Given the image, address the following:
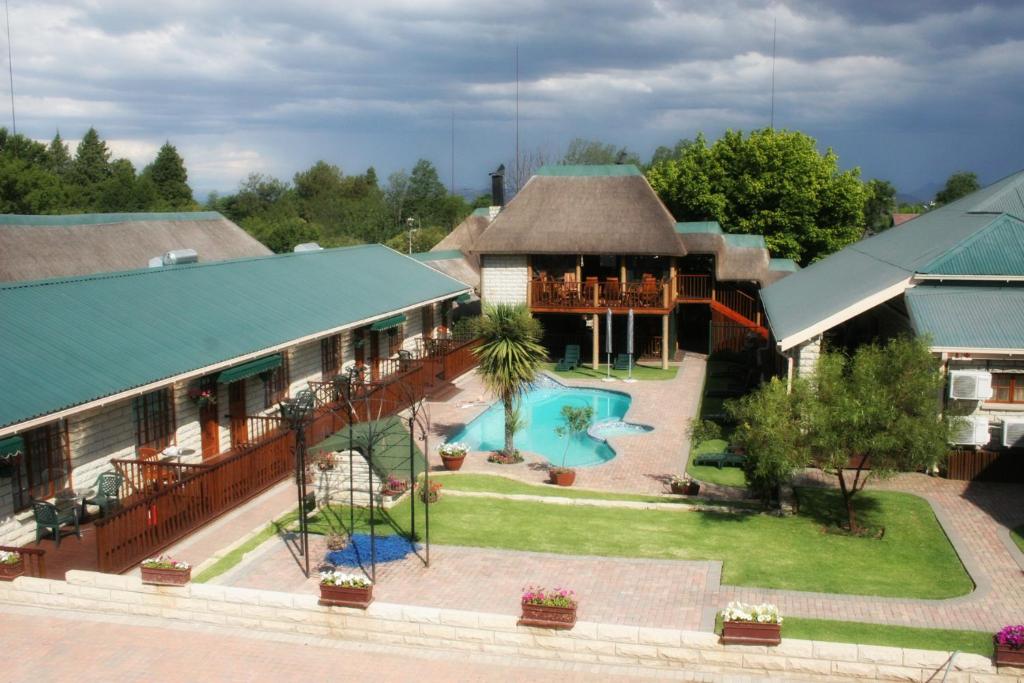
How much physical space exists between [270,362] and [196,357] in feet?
7.58

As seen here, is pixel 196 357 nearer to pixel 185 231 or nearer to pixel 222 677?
pixel 222 677

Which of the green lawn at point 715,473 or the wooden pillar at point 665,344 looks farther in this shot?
the wooden pillar at point 665,344

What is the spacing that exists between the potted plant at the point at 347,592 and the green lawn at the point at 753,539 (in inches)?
168

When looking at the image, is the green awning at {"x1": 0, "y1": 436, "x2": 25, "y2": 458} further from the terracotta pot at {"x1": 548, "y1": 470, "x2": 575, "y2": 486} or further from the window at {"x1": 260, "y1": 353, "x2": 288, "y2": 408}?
the terracotta pot at {"x1": 548, "y1": 470, "x2": 575, "y2": 486}

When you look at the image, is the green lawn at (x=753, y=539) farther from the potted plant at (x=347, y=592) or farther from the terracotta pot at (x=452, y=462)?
the potted plant at (x=347, y=592)

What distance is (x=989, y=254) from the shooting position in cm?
2148

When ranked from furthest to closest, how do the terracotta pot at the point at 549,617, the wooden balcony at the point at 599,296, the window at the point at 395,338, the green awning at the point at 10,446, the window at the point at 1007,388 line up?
the wooden balcony at the point at 599,296
the window at the point at 395,338
the window at the point at 1007,388
the green awning at the point at 10,446
the terracotta pot at the point at 549,617

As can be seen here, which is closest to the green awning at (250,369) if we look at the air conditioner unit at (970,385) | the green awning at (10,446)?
the green awning at (10,446)

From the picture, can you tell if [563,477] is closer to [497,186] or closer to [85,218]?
[85,218]

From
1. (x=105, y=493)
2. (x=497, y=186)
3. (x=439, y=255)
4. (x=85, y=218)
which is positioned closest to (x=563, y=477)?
(x=105, y=493)

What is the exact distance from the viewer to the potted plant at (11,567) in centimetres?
1258

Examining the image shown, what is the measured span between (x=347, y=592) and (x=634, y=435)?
14878 millimetres

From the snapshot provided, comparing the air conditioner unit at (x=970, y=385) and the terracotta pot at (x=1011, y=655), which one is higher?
the air conditioner unit at (x=970, y=385)

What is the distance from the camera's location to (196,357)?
17.5 metres
